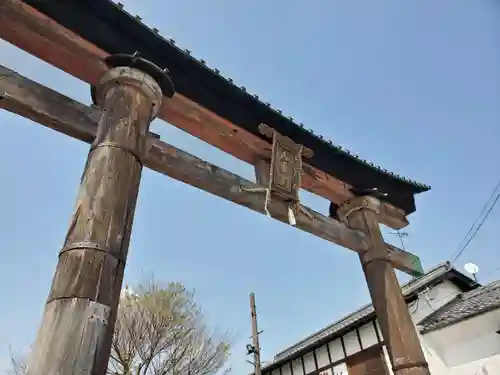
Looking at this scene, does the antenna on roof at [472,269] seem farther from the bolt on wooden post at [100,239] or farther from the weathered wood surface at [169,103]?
the bolt on wooden post at [100,239]

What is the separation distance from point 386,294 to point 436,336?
25.5 feet

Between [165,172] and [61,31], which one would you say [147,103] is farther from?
[61,31]

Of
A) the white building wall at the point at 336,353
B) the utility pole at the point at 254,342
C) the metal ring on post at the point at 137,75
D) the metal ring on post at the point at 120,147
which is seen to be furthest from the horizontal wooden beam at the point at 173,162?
the utility pole at the point at 254,342

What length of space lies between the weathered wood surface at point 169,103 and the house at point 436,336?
6093 mm

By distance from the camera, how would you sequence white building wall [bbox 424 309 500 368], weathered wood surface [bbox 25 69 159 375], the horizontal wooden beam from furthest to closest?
white building wall [bbox 424 309 500 368]
the horizontal wooden beam
weathered wood surface [bbox 25 69 159 375]

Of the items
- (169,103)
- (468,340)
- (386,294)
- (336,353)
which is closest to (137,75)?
(169,103)

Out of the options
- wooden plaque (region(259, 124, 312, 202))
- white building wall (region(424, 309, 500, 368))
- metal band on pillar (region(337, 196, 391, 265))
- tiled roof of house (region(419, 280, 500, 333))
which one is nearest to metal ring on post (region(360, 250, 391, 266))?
metal band on pillar (region(337, 196, 391, 265))

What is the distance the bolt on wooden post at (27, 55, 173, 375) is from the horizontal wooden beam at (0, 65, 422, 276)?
0.32 metres

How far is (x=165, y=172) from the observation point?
13.3ft

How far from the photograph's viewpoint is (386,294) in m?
4.78

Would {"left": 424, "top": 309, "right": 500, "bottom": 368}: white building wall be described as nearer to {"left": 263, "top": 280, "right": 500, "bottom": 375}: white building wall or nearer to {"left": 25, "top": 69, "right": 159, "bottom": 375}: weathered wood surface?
{"left": 263, "top": 280, "right": 500, "bottom": 375}: white building wall

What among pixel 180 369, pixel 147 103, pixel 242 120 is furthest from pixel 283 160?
pixel 180 369

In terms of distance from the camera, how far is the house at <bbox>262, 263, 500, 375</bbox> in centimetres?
1009

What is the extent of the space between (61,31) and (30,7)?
0.31m
